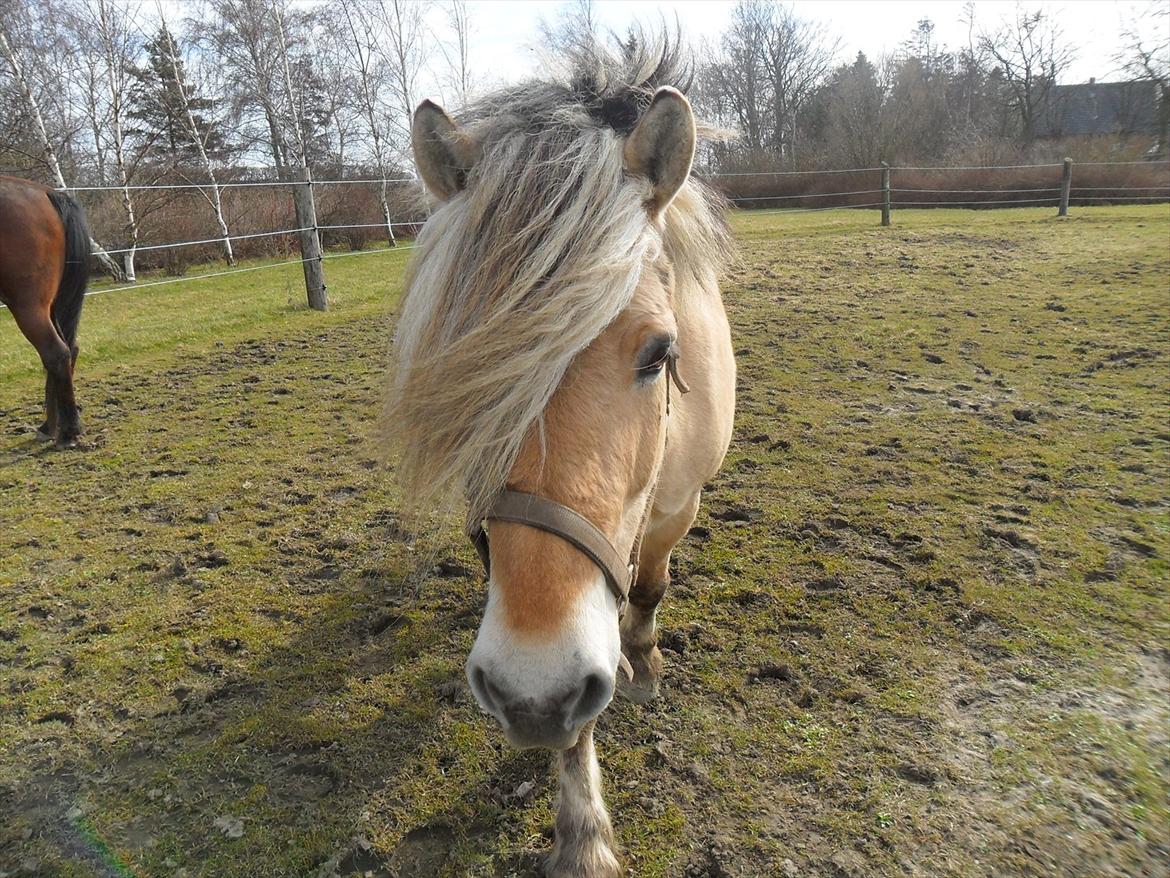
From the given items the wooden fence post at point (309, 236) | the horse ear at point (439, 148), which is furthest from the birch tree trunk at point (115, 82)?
the horse ear at point (439, 148)

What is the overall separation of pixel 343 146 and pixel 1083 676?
2744cm

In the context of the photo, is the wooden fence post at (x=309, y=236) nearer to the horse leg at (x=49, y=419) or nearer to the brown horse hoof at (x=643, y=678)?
the horse leg at (x=49, y=419)

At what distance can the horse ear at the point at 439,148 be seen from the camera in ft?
5.59

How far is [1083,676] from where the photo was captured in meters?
2.57

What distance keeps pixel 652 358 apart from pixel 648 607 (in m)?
1.44

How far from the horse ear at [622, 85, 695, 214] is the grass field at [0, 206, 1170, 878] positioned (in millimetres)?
778

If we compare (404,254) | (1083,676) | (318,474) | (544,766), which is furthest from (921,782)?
(404,254)

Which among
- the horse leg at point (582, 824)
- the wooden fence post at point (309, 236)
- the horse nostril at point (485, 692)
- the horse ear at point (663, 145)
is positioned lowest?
the horse leg at point (582, 824)

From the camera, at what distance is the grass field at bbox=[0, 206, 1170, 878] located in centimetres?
202

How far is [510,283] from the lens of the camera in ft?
4.87

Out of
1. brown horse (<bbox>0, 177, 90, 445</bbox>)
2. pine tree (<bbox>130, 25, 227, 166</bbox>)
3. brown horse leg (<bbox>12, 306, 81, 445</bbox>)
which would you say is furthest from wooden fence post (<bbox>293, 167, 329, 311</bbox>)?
pine tree (<bbox>130, 25, 227, 166</bbox>)

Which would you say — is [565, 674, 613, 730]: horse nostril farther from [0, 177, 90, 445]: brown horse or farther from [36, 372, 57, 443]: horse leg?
[36, 372, 57, 443]: horse leg

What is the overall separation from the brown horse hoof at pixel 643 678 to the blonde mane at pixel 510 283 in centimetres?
142

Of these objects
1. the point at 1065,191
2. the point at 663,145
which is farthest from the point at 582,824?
the point at 1065,191
